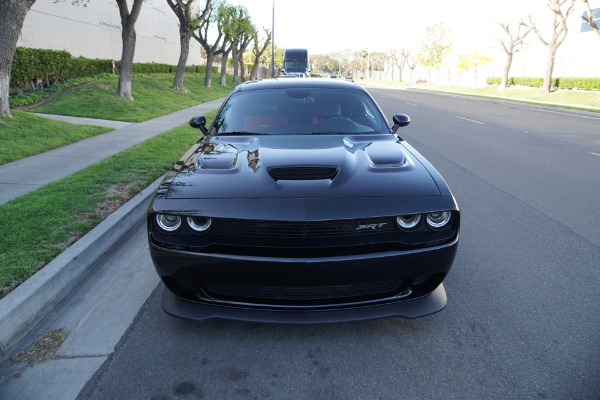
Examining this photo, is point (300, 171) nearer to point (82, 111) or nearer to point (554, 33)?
point (82, 111)

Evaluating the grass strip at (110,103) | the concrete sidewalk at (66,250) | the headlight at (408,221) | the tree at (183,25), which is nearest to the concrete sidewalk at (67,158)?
the concrete sidewalk at (66,250)

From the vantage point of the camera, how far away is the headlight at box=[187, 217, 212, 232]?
2.66 meters

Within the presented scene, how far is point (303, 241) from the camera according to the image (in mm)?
2574

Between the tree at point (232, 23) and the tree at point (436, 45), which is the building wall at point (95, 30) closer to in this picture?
the tree at point (232, 23)

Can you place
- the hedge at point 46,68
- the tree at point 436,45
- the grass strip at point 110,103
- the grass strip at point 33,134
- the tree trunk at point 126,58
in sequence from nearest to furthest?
the grass strip at point 33,134
the grass strip at point 110,103
the hedge at point 46,68
the tree trunk at point 126,58
the tree at point 436,45

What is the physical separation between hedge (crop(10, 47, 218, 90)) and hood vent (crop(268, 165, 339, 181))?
52.2 feet

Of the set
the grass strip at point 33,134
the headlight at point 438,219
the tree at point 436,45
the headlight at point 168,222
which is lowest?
the grass strip at point 33,134

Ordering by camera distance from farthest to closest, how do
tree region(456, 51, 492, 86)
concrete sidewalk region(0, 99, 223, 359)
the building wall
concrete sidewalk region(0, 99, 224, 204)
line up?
tree region(456, 51, 492, 86)
the building wall
concrete sidewalk region(0, 99, 224, 204)
concrete sidewalk region(0, 99, 223, 359)

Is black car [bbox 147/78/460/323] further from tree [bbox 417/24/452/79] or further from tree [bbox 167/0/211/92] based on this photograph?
tree [bbox 417/24/452/79]

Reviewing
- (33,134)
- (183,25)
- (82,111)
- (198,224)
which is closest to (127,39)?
(82,111)

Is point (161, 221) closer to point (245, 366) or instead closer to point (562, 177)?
point (245, 366)

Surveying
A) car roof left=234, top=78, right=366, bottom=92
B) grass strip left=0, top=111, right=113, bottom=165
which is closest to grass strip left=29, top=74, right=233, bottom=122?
grass strip left=0, top=111, right=113, bottom=165

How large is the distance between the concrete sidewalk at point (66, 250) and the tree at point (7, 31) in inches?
75.2

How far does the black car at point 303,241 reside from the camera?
8.48ft
